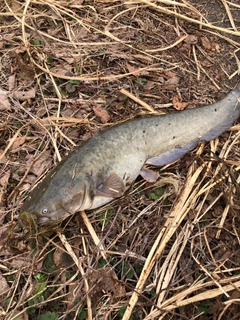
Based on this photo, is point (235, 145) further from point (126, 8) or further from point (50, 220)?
point (126, 8)

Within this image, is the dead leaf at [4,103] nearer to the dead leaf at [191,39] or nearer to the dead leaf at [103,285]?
the dead leaf at [103,285]

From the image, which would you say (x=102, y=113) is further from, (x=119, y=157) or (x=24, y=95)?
(x=24, y=95)

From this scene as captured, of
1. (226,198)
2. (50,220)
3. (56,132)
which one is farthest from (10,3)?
(226,198)

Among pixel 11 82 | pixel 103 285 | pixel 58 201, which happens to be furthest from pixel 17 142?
pixel 103 285

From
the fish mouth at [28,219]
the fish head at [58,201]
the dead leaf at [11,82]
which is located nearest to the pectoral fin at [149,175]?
the fish head at [58,201]

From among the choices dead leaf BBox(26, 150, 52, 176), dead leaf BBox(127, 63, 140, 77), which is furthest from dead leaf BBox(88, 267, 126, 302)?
dead leaf BBox(127, 63, 140, 77)
